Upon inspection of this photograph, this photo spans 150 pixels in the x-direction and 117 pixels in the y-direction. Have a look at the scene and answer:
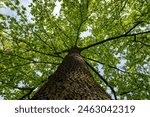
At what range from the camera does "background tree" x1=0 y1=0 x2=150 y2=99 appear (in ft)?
23.5

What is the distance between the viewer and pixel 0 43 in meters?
7.92

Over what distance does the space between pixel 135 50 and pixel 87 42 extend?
182 centimetres

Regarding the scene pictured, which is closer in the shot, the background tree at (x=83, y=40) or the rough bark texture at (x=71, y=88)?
the rough bark texture at (x=71, y=88)

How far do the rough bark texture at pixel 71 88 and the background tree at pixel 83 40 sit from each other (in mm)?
2641

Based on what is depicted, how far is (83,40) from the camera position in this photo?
845 cm

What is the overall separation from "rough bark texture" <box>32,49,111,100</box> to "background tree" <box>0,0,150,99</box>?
2.64 m

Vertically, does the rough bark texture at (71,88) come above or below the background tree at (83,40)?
below

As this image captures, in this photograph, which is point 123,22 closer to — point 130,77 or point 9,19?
point 130,77

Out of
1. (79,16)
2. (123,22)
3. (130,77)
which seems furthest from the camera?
(130,77)

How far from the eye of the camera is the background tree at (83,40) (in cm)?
718

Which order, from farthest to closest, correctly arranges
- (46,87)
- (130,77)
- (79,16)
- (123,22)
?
(130,77), (123,22), (79,16), (46,87)

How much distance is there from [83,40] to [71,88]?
17.1ft

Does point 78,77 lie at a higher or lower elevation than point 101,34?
lower

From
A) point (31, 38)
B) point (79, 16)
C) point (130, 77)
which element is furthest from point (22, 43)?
point (130, 77)
